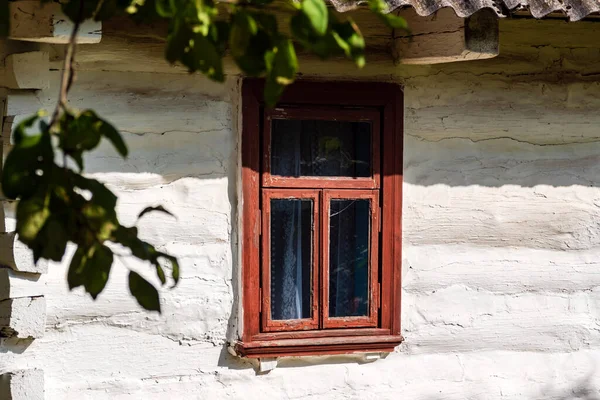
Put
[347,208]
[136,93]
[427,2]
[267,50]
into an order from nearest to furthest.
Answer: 1. [267,50]
2. [427,2]
3. [136,93]
4. [347,208]

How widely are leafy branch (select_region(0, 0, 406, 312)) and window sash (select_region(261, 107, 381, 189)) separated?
90.5 inches

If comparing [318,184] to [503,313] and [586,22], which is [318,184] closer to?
[503,313]

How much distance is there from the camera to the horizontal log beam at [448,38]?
4.38 metres

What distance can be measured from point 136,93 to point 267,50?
7.45ft

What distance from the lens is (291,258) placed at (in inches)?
187

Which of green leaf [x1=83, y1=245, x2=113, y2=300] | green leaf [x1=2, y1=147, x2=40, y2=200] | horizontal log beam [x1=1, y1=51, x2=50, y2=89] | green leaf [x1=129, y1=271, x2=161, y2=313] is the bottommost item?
green leaf [x1=129, y1=271, x2=161, y2=313]

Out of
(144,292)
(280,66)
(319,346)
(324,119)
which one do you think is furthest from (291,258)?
(280,66)

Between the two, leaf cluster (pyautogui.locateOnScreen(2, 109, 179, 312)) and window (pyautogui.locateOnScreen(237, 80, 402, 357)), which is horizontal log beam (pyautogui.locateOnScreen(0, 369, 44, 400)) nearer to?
window (pyautogui.locateOnScreen(237, 80, 402, 357))

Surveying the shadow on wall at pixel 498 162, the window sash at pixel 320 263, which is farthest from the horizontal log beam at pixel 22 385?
the shadow on wall at pixel 498 162

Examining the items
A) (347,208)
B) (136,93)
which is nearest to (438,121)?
(347,208)

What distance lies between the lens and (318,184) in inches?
186

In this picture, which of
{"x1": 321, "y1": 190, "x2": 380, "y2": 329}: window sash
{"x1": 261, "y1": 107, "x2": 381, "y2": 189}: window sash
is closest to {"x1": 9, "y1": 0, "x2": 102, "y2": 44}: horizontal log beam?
{"x1": 261, "y1": 107, "x2": 381, "y2": 189}: window sash

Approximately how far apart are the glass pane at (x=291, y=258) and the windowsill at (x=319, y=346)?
0.50ft

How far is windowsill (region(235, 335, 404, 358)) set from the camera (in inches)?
180
